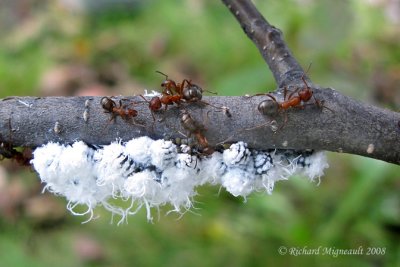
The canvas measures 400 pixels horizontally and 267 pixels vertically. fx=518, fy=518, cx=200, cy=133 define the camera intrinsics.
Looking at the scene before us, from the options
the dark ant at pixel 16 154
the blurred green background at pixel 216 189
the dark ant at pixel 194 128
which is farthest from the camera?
the blurred green background at pixel 216 189

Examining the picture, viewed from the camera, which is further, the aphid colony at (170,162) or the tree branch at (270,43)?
the tree branch at (270,43)

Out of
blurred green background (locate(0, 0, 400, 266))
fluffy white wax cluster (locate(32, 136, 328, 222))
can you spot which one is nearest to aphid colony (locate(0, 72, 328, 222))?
fluffy white wax cluster (locate(32, 136, 328, 222))

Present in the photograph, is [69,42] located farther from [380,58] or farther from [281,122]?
[281,122]

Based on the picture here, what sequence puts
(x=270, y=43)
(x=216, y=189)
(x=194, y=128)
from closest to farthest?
(x=194, y=128) < (x=270, y=43) < (x=216, y=189)

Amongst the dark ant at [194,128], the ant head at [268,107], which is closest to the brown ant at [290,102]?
the ant head at [268,107]

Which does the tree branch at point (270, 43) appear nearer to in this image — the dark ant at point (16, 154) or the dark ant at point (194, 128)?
the dark ant at point (194, 128)

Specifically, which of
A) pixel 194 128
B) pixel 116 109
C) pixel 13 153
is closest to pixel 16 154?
pixel 13 153

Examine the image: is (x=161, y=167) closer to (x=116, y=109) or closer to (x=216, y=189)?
(x=116, y=109)

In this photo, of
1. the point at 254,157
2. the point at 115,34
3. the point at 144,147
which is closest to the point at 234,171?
the point at 254,157
